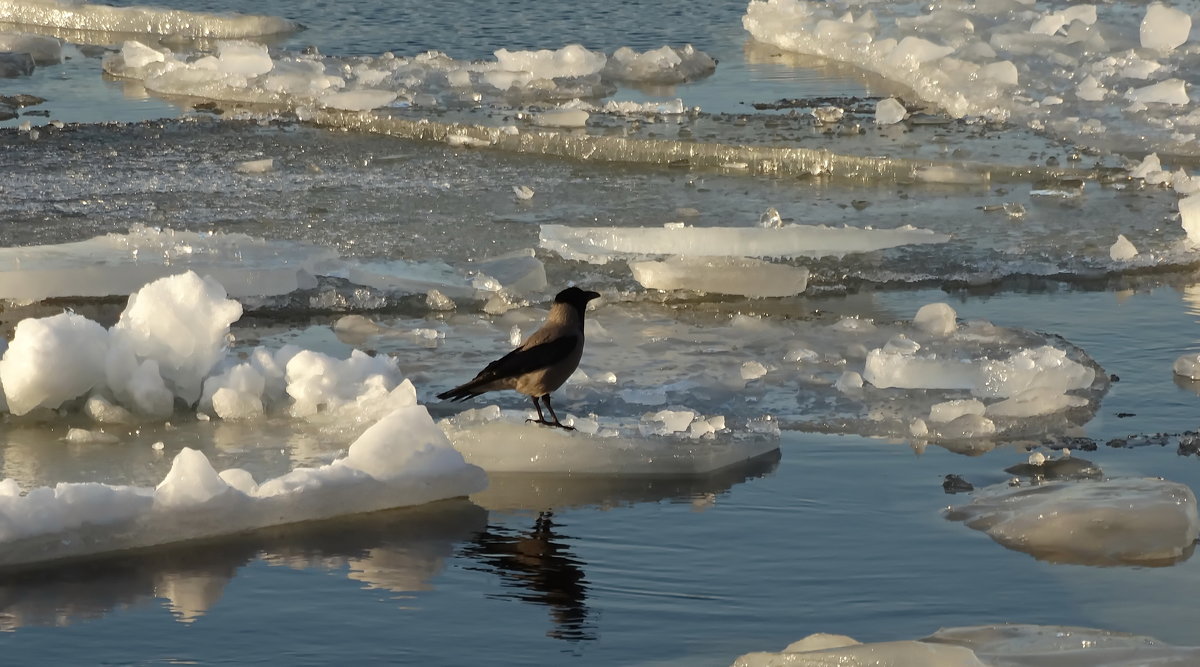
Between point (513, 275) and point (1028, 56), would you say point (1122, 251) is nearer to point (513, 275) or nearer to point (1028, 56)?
point (513, 275)

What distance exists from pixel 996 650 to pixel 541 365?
5.78 feet

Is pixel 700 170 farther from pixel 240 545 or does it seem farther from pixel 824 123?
pixel 240 545

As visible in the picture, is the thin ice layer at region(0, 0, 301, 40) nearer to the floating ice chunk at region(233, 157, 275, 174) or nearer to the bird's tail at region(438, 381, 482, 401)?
the floating ice chunk at region(233, 157, 275, 174)

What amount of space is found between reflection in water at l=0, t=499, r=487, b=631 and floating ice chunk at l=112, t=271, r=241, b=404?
107cm

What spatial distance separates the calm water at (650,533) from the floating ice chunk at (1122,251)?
0.31 ft

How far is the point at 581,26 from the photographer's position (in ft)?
42.6

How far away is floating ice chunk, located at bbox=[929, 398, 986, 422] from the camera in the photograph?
16.9 feet

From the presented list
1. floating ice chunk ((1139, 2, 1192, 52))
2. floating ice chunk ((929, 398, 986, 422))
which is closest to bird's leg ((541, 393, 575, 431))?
floating ice chunk ((929, 398, 986, 422))

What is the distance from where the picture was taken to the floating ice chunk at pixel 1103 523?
405cm

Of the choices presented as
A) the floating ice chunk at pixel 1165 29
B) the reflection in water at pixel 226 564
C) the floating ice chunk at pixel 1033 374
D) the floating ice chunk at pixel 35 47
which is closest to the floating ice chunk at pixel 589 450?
the reflection in water at pixel 226 564

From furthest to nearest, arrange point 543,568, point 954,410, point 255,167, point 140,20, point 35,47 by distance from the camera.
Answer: point 140,20
point 35,47
point 255,167
point 954,410
point 543,568

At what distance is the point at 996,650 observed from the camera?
134 inches

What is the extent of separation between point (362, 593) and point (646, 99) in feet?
22.9

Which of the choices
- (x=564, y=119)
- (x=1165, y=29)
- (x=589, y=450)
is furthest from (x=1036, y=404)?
(x=1165, y=29)
